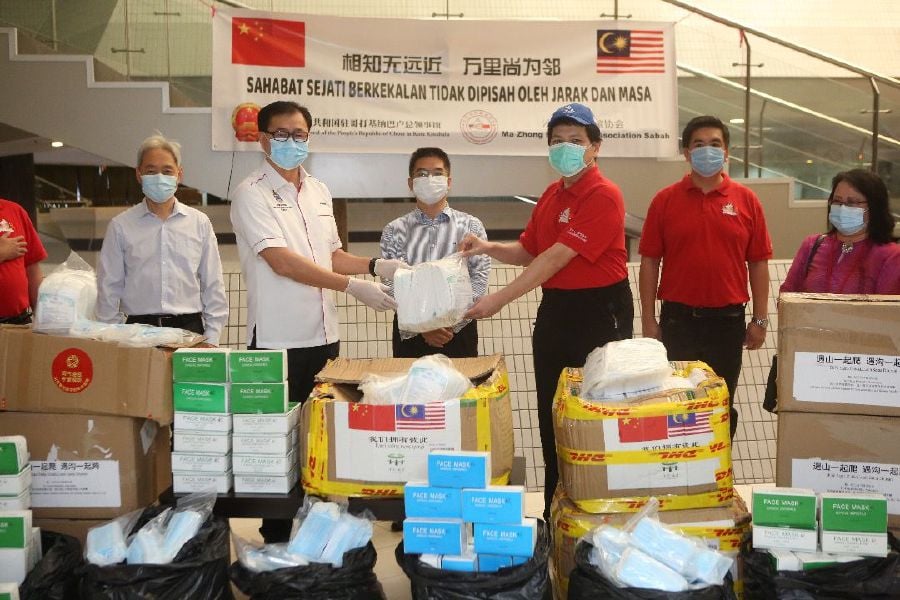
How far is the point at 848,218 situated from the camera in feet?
9.14

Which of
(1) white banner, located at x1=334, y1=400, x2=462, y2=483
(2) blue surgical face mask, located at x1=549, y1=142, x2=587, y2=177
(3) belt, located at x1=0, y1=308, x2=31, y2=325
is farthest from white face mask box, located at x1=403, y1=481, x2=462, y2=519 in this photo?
(3) belt, located at x1=0, y1=308, x2=31, y2=325

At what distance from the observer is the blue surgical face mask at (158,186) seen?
121 inches

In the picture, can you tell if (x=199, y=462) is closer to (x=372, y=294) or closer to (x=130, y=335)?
(x=130, y=335)

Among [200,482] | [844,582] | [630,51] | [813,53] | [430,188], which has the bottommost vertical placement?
[844,582]

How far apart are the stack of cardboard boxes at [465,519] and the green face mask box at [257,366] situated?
480 millimetres

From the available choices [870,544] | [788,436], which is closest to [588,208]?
[788,436]

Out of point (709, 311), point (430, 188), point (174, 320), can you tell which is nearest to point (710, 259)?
point (709, 311)

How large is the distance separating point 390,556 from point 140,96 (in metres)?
3.25

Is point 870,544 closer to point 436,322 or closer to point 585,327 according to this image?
point 585,327

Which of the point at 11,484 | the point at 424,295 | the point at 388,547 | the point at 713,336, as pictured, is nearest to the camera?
the point at 11,484

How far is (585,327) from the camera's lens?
282cm

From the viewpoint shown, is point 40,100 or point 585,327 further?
point 40,100

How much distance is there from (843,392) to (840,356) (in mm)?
101

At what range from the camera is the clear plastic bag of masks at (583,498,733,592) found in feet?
6.25
